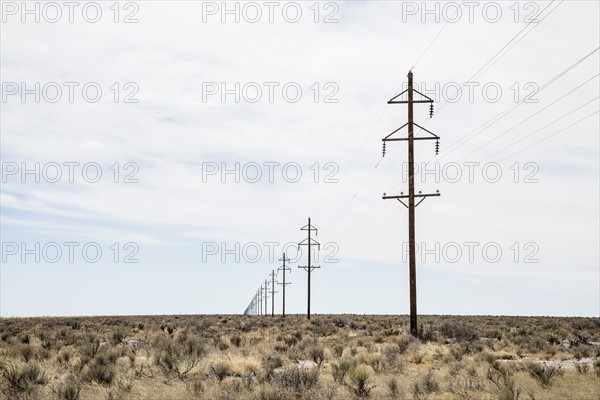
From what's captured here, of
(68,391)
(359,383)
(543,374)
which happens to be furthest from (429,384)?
(68,391)

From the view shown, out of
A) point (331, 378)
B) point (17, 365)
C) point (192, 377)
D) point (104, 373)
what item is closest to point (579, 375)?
point (331, 378)

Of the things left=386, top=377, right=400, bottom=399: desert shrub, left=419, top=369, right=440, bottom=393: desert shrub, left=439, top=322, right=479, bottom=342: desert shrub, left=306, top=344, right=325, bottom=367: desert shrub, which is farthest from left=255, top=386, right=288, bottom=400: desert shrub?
left=439, top=322, right=479, bottom=342: desert shrub

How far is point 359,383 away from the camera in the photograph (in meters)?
14.0

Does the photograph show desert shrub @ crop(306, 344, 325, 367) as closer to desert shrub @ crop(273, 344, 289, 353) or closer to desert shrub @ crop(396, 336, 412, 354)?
desert shrub @ crop(273, 344, 289, 353)

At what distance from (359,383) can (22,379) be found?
8.36 metres

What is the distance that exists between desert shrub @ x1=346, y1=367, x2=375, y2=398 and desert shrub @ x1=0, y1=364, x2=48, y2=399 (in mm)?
7587

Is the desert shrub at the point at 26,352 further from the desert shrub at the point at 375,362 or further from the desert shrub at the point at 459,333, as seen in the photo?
the desert shrub at the point at 459,333

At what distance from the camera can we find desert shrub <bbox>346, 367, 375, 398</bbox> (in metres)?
13.6

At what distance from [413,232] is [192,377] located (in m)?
13.9

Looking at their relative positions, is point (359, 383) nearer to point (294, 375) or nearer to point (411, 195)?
point (294, 375)

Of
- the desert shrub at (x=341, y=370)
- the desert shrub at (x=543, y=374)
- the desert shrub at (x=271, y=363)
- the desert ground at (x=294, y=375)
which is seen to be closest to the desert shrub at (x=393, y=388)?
the desert ground at (x=294, y=375)

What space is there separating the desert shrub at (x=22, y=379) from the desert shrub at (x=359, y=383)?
24.9 feet

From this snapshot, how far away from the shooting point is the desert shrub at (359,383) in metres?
13.6

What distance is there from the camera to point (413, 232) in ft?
86.5
